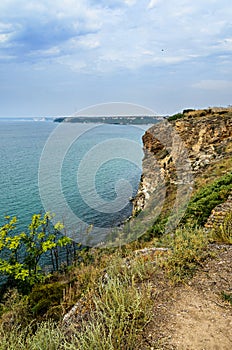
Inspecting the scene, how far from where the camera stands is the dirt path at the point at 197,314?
11.2ft

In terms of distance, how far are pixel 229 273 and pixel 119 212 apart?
20.3 meters

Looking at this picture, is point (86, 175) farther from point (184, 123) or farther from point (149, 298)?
point (149, 298)

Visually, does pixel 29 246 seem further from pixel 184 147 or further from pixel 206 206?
pixel 184 147

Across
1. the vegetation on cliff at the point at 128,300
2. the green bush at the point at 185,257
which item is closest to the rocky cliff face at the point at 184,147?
the vegetation on cliff at the point at 128,300

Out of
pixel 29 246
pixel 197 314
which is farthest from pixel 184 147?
pixel 197 314

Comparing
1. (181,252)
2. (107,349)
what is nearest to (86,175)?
(181,252)

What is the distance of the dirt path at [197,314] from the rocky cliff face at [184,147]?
1281cm

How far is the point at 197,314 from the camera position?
12.9 feet

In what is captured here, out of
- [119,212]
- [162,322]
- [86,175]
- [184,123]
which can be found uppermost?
[184,123]

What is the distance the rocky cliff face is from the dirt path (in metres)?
12.8

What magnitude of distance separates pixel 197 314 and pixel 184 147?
16718 millimetres

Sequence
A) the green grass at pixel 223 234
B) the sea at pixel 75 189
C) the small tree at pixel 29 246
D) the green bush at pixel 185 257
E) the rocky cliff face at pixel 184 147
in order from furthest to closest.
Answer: the sea at pixel 75 189 → the rocky cliff face at pixel 184 147 → the small tree at pixel 29 246 → the green grass at pixel 223 234 → the green bush at pixel 185 257

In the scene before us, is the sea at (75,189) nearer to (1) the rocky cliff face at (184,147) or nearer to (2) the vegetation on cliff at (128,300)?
(1) the rocky cliff face at (184,147)

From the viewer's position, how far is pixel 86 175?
31.1 metres
